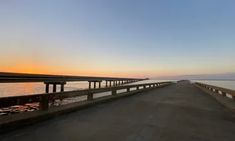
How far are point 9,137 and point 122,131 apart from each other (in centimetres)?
280

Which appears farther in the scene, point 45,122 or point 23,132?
A: point 45,122

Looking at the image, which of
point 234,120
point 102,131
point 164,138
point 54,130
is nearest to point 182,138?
point 164,138

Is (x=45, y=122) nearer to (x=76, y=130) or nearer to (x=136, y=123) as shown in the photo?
(x=76, y=130)

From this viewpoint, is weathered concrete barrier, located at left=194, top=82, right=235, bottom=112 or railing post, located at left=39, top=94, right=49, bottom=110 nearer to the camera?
railing post, located at left=39, top=94, right=49, bottom=110

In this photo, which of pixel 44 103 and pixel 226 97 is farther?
pixel 226 97

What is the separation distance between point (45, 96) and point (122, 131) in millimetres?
3099

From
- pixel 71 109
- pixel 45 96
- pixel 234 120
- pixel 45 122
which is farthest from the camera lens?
pixel 71 109

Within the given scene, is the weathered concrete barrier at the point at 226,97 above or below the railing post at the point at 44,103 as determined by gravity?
below

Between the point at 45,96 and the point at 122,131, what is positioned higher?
the point at 45,96

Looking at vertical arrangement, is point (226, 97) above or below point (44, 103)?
below

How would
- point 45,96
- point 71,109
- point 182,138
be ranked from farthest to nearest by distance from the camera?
point 71,109 < point 45,96 < point 182,138

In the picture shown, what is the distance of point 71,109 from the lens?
8742 millimetres

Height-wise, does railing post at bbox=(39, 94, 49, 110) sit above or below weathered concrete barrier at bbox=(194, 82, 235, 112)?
above

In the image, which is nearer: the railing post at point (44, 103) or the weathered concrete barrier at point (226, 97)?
the railing post at point (44, 103)
